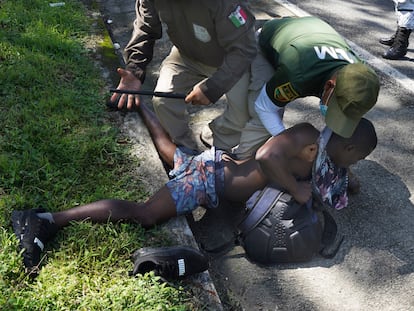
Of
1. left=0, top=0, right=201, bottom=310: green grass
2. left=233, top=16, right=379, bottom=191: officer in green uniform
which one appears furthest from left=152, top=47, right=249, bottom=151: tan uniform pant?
left=0, top=0, right=201, bottom=310: green grass

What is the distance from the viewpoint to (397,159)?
12.1 ft

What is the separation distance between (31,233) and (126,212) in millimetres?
481

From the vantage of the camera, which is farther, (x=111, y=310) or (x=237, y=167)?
(x=237, y=167)

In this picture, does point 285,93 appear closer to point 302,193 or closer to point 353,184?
point 302,193

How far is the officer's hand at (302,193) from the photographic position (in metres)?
2.88

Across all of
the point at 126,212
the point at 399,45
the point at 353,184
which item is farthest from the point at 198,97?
the point at 399,45

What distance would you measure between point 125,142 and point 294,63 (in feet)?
3.85

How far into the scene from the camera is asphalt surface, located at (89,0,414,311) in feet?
8.88

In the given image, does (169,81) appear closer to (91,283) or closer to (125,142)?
(125,142)

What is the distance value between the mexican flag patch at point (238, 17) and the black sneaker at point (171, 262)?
→ 129cm

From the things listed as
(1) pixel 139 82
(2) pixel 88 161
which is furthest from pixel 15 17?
(2) pixel 88 161

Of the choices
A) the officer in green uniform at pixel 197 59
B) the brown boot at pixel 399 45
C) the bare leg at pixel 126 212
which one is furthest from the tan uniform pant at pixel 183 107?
the brown boot at pixel 399 45

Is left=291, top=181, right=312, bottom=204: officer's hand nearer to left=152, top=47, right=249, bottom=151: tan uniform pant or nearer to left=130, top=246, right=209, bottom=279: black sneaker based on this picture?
left=130, top=246, right=209, bottom=279: black sneaker

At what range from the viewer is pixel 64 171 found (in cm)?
310
